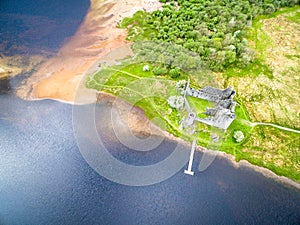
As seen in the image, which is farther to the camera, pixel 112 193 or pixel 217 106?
pixel 217 106

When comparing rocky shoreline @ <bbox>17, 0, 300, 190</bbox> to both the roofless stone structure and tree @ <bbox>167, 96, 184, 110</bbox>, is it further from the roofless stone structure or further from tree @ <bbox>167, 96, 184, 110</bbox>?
tree @ <bbox>167, 96, 184, 110</bbox>

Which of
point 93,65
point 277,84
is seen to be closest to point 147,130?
point 93,65

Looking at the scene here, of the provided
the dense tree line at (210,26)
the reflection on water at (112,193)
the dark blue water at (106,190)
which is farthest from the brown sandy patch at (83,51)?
the reflection on water at (112,193)

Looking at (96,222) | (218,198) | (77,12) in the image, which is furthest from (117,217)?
(77,12)

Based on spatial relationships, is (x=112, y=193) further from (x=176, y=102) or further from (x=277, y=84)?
(x=277, y=84)

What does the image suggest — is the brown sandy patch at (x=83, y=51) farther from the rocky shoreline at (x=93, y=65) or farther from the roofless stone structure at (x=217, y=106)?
the roofless stone structure at (x=217, y=106)

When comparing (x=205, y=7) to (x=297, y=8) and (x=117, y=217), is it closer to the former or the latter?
(x=297, y=8)

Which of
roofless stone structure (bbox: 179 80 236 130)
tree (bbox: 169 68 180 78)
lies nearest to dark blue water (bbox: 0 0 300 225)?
roofless stone structure (bbox: 179 80 236 130)
